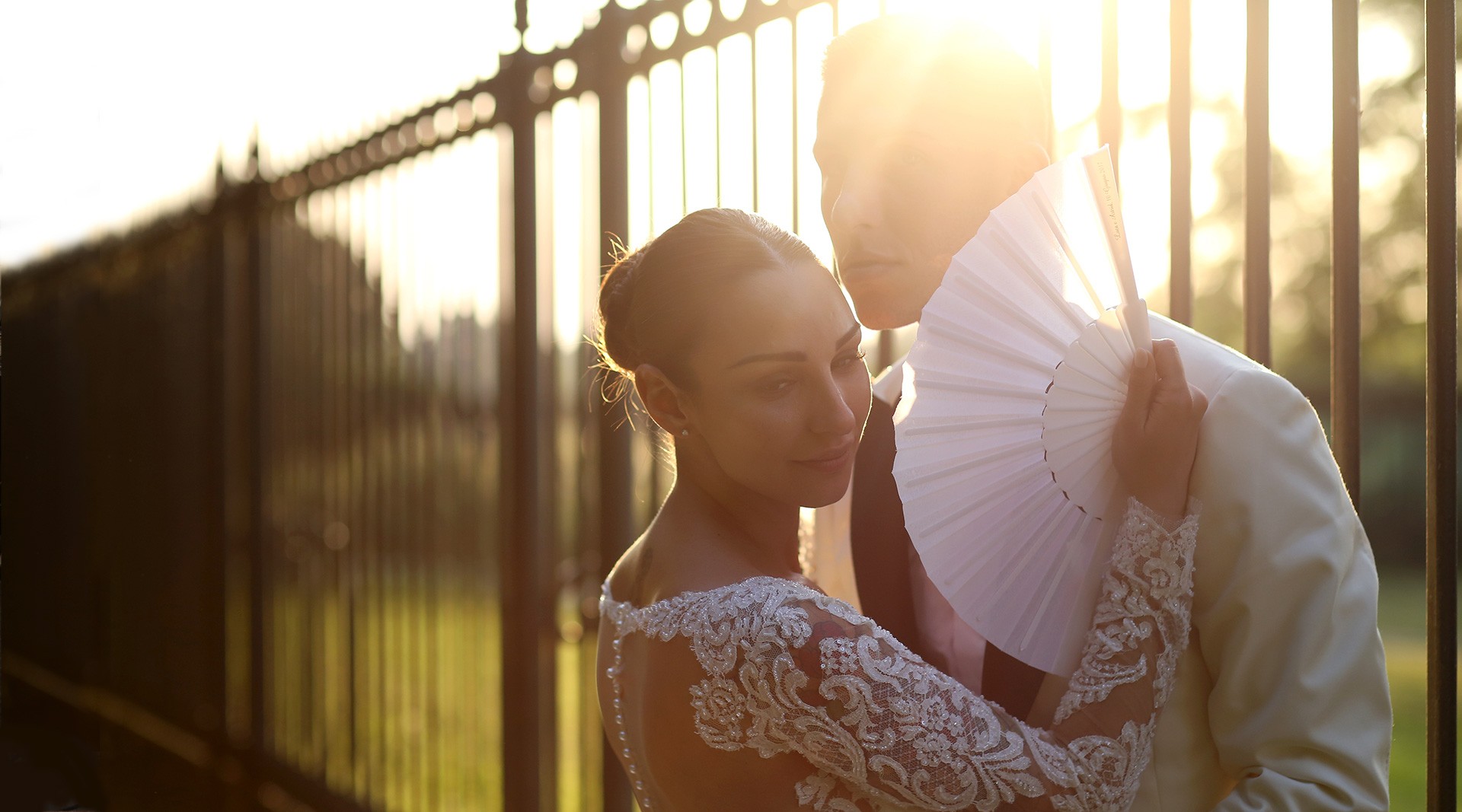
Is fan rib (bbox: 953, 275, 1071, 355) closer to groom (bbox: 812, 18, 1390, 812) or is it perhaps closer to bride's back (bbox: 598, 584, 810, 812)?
groom (bbox: 812, 18, 1390, 812)

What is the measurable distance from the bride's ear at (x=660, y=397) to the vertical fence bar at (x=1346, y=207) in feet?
3.34

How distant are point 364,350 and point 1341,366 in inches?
154

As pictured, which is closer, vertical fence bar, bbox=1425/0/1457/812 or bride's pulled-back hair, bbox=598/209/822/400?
vertical fence bar, bbox=1425/0/1457/812

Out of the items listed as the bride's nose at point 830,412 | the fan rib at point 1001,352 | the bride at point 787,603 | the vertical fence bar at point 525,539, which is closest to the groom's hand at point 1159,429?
the bride at point 787,603

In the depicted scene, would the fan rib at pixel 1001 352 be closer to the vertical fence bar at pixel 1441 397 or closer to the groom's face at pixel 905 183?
the groom's face at pixel 905 183

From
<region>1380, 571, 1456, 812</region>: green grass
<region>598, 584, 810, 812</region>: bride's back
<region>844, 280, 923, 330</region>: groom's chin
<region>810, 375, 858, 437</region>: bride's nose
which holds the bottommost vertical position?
<region>1380, 571, 1456, 812</region>: green grass

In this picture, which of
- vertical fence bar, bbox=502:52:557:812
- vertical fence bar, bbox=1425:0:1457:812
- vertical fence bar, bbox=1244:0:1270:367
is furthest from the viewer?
vertical fence bar, bbox=502:52:557:812

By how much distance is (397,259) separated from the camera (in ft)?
13.7

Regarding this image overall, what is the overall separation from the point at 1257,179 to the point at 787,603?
1.07m

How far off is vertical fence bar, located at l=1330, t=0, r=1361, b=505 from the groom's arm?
0.25 m

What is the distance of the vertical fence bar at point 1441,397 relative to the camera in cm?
144

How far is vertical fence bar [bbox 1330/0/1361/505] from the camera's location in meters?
1.55

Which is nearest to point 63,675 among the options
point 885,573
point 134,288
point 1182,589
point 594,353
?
point 134,288

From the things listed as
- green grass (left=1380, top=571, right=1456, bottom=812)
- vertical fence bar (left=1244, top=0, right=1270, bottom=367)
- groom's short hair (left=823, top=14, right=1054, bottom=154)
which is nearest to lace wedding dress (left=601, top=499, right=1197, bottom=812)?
vertical fence bar (left=1244, top=0, right=1270, bottom=367)
